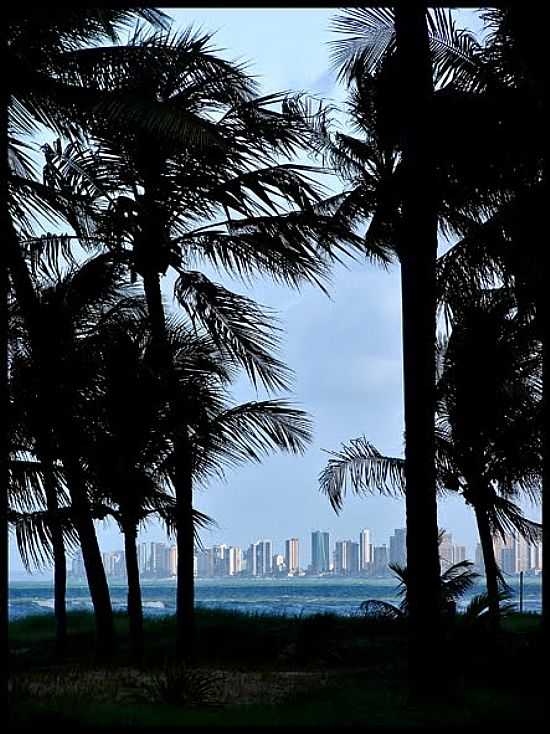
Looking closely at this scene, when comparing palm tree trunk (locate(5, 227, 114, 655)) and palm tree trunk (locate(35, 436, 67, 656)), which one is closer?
palm tree trunk (locate(5, 227, 114, 655))

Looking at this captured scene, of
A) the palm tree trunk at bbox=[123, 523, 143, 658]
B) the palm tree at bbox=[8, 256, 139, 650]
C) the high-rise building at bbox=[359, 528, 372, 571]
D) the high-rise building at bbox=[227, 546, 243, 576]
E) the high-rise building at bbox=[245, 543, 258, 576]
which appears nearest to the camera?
the palm tree at bbox=[8, 256, 139, 650]

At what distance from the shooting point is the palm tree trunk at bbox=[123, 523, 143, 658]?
11.9 meters

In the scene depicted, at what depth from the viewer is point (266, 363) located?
1092cm

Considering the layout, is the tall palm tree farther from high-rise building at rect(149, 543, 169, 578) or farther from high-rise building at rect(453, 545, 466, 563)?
high-rise building at rect(149, 543, 169, 578)

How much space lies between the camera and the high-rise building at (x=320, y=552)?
3059cm

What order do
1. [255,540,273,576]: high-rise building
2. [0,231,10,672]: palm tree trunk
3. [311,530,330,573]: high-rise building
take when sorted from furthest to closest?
[311,530,330,573]: high-rise building
[255,540,273,576]: high-rise building
[0,231,10,672]: palm tree trunk

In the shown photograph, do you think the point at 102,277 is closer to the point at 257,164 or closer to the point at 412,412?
the point at 257,164

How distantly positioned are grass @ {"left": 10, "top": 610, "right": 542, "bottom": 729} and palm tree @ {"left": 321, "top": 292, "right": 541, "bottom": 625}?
1843mm

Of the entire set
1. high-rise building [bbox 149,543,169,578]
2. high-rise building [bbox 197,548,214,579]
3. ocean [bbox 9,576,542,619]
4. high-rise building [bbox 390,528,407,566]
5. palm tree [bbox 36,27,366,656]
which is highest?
palm tree [bbox 36,27,366,656]

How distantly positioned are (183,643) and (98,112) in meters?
6.19

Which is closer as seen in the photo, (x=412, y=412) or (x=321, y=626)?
(x=412, y=412)

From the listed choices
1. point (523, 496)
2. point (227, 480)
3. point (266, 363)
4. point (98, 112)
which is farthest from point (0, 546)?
point (523, 496)

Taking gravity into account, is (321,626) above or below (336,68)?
below

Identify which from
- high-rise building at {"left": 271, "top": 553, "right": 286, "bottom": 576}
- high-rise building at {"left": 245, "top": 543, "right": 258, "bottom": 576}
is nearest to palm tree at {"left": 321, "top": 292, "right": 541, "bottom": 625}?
high-rise building at {"left": 245, "top": 543, "right": 258, "bottom": 576}
